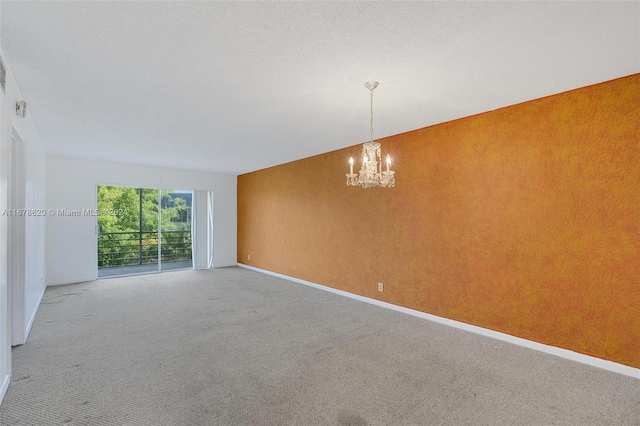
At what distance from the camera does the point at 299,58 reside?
216 cm

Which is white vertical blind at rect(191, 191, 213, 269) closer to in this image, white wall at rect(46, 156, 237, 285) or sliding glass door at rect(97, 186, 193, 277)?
sliding glass door at rect(97, 186, 193, 277)

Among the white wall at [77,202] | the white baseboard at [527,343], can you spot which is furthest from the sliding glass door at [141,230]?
the white baseboard at [527,343]

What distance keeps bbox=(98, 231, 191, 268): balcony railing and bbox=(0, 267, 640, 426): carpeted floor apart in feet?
12.4

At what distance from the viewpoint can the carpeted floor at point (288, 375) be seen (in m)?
1.93

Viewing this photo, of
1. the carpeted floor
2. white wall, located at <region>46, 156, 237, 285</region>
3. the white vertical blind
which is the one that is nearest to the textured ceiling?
the carpeted floor

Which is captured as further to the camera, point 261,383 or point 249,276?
point 249,276

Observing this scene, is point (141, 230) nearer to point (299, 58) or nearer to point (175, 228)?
point (175, 228)

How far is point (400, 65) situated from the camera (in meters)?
2.27

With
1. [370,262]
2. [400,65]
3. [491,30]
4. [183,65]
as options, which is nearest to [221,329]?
[370,262]

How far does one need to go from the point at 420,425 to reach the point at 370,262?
2.77m

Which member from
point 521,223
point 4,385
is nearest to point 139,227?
point 4,385

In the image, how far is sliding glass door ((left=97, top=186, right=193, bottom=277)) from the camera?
7.18 meters

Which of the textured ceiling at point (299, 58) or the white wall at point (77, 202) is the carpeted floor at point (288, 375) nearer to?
the white wall at point (77, 202)

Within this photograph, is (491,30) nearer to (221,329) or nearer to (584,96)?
(584,96)
